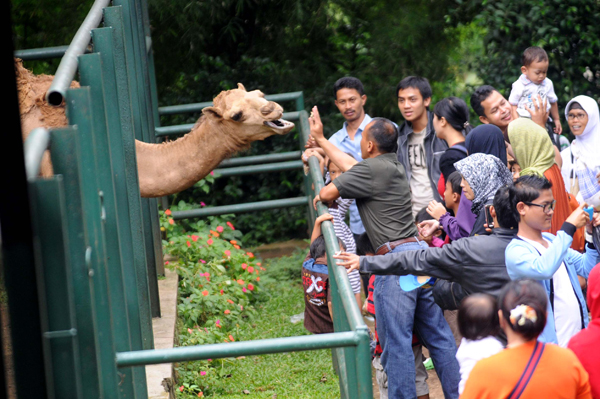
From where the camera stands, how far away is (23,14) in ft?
24.5

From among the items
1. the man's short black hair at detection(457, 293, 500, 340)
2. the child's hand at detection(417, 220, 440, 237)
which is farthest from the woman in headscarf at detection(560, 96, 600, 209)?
the man's short black hair at detection(457, 293, 500, 340)

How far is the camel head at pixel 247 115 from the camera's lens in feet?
14.2

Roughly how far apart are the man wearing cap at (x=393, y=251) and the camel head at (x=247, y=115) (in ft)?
2.03

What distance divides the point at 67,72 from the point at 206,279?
3753 mm

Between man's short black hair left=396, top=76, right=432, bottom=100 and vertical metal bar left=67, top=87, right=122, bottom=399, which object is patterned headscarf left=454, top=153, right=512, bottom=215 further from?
vertical metal bar left=67, top=87, right=122, bottom=399

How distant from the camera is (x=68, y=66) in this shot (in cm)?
252

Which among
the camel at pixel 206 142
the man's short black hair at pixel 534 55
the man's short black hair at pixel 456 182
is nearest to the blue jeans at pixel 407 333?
the man's short black hair at pixel 456 182

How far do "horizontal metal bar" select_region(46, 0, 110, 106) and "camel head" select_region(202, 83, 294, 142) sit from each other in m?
0.95

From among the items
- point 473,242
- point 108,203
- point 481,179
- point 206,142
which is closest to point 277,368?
point 206,142

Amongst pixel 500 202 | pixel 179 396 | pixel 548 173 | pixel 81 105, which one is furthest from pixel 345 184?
pixel 81 105

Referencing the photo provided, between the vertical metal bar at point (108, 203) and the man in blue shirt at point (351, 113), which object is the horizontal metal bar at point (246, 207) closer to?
the man in blue shirt at point (351, 113)

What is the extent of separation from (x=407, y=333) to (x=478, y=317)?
1.14m

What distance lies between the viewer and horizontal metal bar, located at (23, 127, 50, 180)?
5.47 feet

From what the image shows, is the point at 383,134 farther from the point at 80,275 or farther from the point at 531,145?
the point at 80,275
